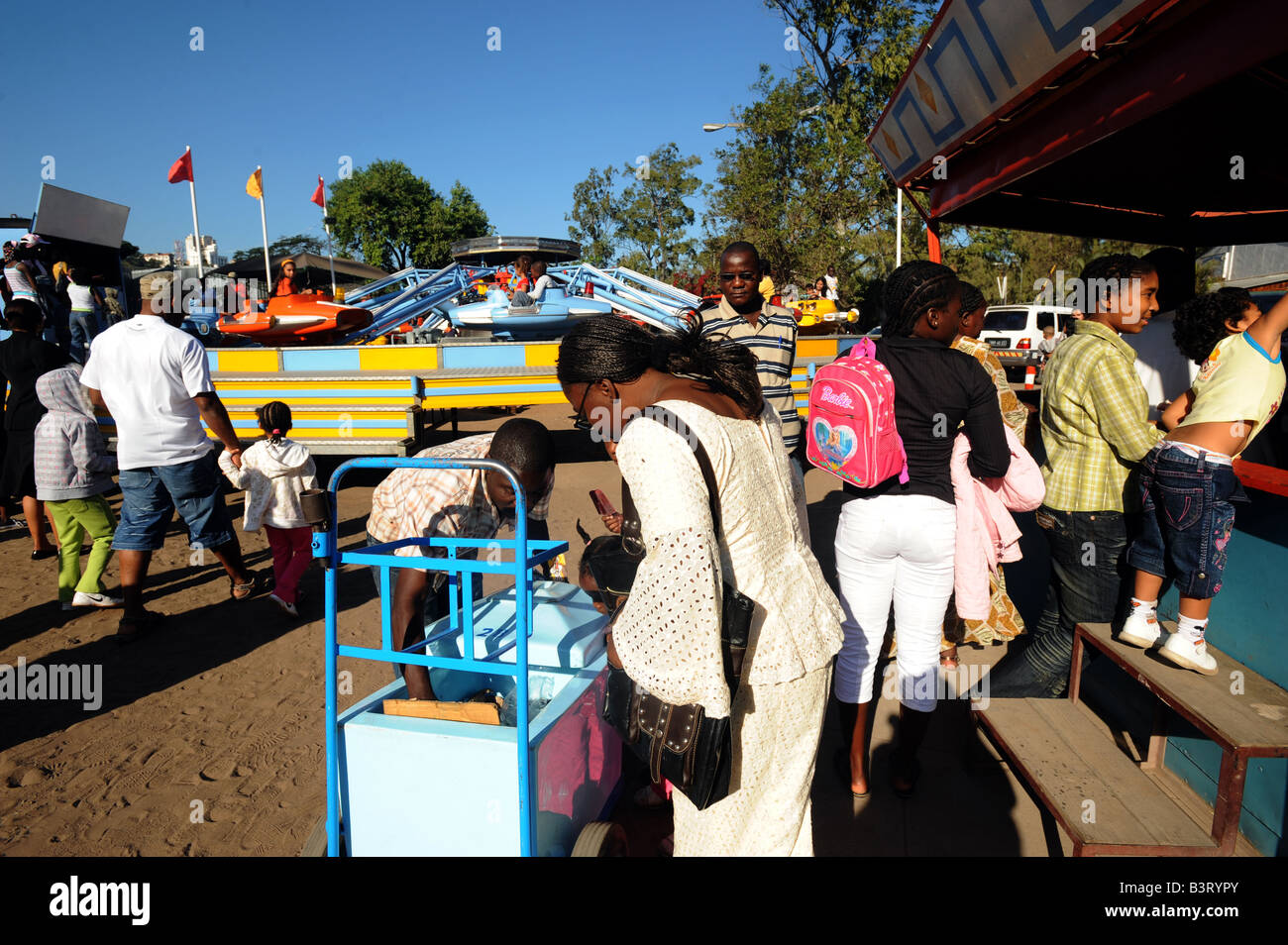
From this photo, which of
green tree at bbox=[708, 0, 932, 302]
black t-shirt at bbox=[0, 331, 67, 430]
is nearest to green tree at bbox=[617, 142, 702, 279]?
green tree at bbox=[708, 0, 932, 302]

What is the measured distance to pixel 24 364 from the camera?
5.05 meters

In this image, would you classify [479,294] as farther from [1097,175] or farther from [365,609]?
[1097,175]

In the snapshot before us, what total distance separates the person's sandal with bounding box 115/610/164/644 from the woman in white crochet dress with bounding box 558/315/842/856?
12.7 ft

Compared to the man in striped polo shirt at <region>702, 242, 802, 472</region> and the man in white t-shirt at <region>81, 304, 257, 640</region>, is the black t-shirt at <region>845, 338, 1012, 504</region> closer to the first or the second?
the man in striped polo shirt at <region>702, 242, 802, 472</region>

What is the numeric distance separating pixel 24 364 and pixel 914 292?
582 cm

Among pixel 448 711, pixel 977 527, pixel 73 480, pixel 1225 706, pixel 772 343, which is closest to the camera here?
pixel 448 711

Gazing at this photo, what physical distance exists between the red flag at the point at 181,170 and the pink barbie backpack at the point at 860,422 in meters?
12.8

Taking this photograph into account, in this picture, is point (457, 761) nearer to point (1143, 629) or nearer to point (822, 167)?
point (1143, 629)

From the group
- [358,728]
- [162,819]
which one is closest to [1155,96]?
[358,728]

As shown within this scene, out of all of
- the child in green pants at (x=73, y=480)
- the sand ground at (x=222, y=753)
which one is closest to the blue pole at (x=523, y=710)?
the sand ground at (x=222, y=753)

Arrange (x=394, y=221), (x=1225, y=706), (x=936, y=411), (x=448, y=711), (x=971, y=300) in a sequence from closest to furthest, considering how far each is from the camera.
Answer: (x=448, y=711), (x=1225, y=706), (x=936, y=411), (x=971, y=300), (x=394, y=221)

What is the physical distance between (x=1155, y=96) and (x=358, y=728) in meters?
2.83

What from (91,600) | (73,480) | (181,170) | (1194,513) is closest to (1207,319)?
(1194,513)

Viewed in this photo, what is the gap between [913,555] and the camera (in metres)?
2.51
